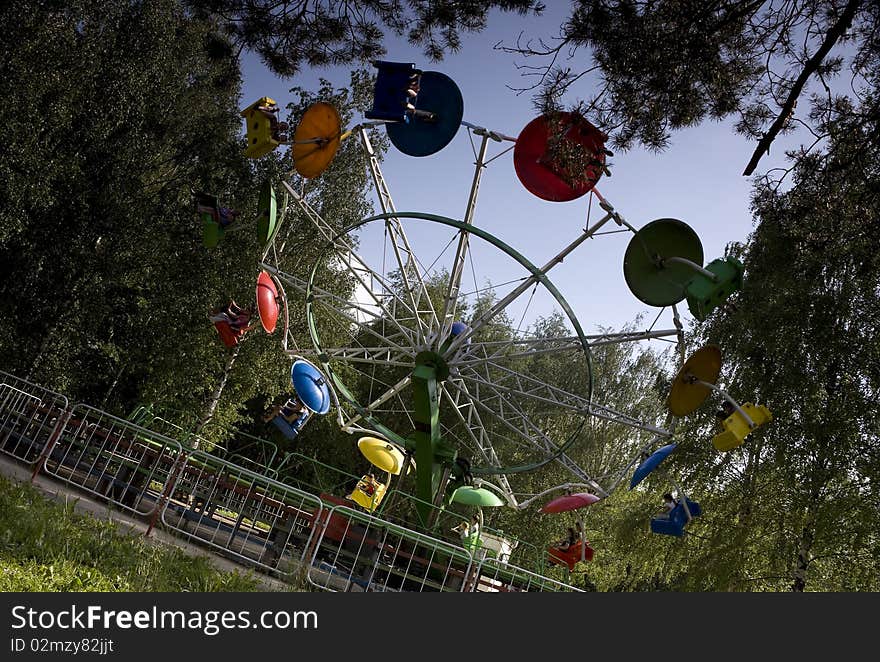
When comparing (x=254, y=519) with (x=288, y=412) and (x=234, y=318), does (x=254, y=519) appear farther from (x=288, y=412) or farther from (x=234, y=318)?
(x=288, y=412)

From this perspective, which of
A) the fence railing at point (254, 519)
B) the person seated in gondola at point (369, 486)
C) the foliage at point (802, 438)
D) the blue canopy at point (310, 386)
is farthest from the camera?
the foliage at point (802, 438)

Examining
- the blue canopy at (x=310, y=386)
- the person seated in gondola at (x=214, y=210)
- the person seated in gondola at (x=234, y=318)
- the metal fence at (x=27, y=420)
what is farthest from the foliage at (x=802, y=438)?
the metal fence at (x=27, y=420)

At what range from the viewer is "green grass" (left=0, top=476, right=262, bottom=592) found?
6480 millimetres

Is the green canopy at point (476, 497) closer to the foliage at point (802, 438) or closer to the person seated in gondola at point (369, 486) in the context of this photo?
the person seated in gondola at point (369, 486)

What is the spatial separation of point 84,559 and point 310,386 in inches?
234

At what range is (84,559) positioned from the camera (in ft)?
23.2

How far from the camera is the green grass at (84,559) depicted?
6480mm

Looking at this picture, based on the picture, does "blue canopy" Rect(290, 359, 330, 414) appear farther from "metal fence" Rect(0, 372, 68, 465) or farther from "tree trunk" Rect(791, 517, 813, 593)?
"tree trunk" Rect(791, 517, 813, 593)

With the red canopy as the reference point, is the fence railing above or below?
below

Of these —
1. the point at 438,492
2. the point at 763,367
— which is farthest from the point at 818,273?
the point at 438,492

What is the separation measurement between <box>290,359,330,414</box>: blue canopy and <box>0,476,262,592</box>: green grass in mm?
4616

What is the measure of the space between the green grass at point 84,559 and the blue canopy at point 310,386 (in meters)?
4.62

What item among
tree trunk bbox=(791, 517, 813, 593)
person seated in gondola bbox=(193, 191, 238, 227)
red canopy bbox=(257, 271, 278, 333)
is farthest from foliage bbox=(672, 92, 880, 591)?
person seated in gondola bbox=(193, 191, 238, 227)

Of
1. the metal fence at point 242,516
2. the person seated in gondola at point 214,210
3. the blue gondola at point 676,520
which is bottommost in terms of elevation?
the metal fence at point 242,516
